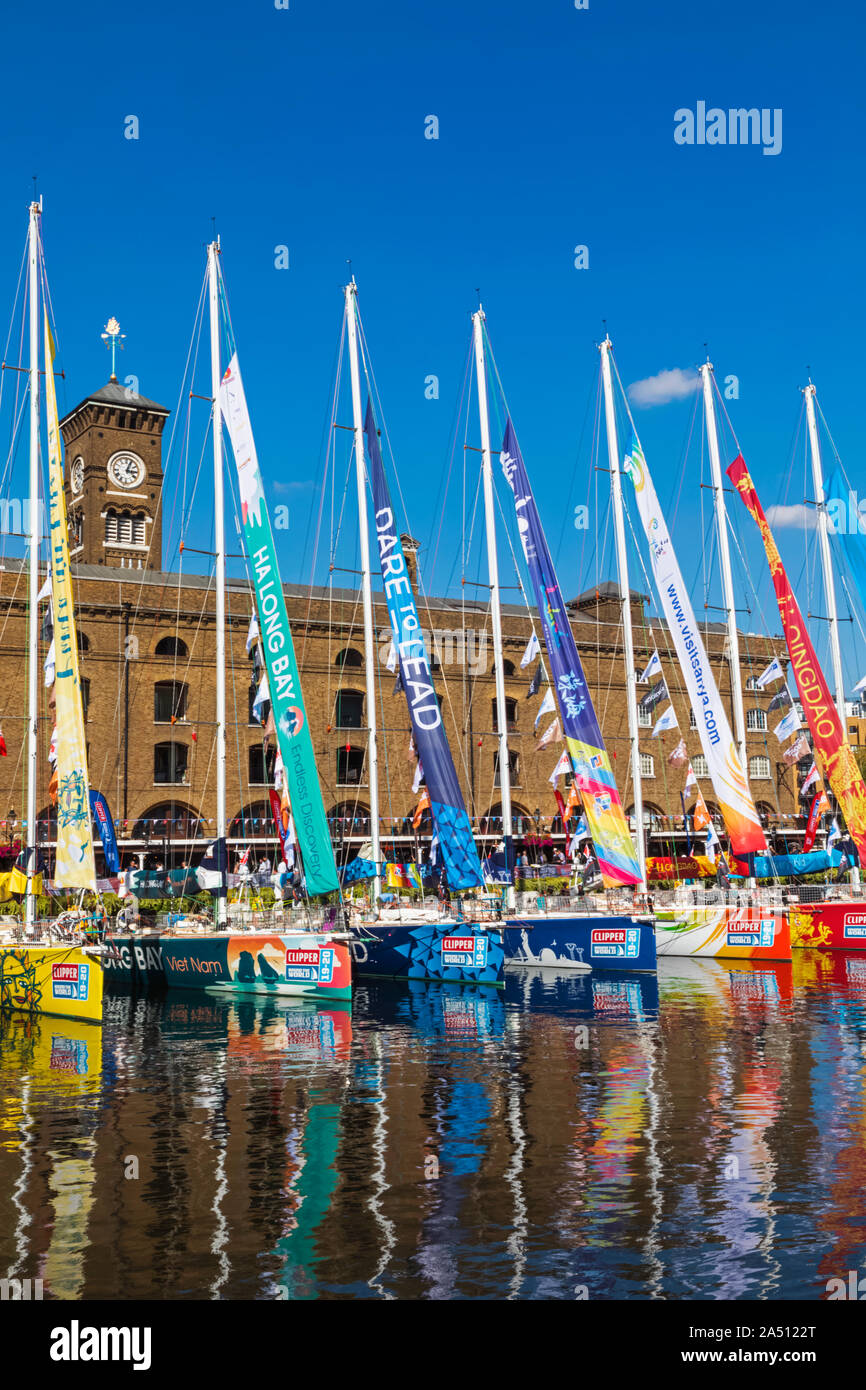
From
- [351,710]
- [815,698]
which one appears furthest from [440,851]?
[351,710]

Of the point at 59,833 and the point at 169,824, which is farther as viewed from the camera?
the point at 169,824

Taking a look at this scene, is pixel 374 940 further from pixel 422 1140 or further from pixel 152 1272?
pixel 152 1272

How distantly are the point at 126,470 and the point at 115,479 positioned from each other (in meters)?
1.04

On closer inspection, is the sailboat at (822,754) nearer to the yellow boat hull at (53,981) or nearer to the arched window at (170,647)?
the yellow boat hull at (53,981)

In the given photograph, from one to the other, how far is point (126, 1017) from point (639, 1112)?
43.5 feet

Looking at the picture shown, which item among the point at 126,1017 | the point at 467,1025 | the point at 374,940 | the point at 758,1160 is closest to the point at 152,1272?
the point at 758,1160

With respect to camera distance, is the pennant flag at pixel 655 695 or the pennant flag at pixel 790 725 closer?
the pennant flag at pixel 655 695

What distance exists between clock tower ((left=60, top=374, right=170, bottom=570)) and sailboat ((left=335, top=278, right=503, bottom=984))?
38.3 meters

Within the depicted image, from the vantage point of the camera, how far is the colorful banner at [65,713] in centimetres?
2286

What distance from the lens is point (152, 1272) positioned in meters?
9.18

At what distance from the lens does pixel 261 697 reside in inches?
1062

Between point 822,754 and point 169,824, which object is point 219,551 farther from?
point 169,824

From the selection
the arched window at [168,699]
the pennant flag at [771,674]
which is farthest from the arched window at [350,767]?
the pennant flag at [771,674]

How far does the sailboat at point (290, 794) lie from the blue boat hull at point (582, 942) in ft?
18.0
